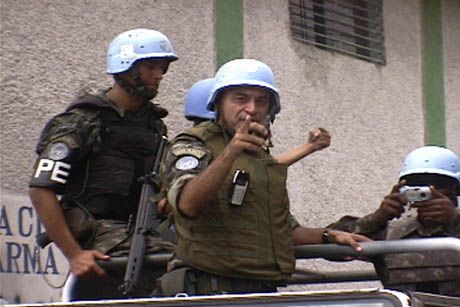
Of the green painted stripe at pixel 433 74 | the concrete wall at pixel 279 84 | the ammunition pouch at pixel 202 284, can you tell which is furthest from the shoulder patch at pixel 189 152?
the green painted stripe at pixel 433 74

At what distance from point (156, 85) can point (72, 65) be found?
6.15ft

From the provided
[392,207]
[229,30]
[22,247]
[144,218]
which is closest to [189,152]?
[144,218]

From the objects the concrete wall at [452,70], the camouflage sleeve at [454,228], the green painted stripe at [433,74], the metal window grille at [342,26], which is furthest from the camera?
the concrete wall at [452,70]

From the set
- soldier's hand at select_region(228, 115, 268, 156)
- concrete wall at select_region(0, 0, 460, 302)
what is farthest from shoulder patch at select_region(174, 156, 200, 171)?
concrete wall at select_region(0, 0, 460, 302)

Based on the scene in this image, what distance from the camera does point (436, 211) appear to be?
4.84 metres

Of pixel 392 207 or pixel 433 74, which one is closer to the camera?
pixel 392 207

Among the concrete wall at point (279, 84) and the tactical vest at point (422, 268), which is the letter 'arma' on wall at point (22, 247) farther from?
the tactical vest at point (422, 268)

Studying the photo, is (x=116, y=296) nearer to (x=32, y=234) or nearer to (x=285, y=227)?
(x=285, y=227)

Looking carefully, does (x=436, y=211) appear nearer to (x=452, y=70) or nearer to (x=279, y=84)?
(x=279, y=84)

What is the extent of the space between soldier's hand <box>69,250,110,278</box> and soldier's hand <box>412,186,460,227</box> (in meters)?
1.05

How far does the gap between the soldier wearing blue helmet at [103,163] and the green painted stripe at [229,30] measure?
2.71 m

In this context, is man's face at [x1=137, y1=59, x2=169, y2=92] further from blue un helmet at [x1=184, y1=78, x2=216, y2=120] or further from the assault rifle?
blue un helmet at [x1=184, y1=78, x2=216, y2=120]

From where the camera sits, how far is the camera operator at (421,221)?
455cm

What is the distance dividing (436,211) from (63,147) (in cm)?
126
